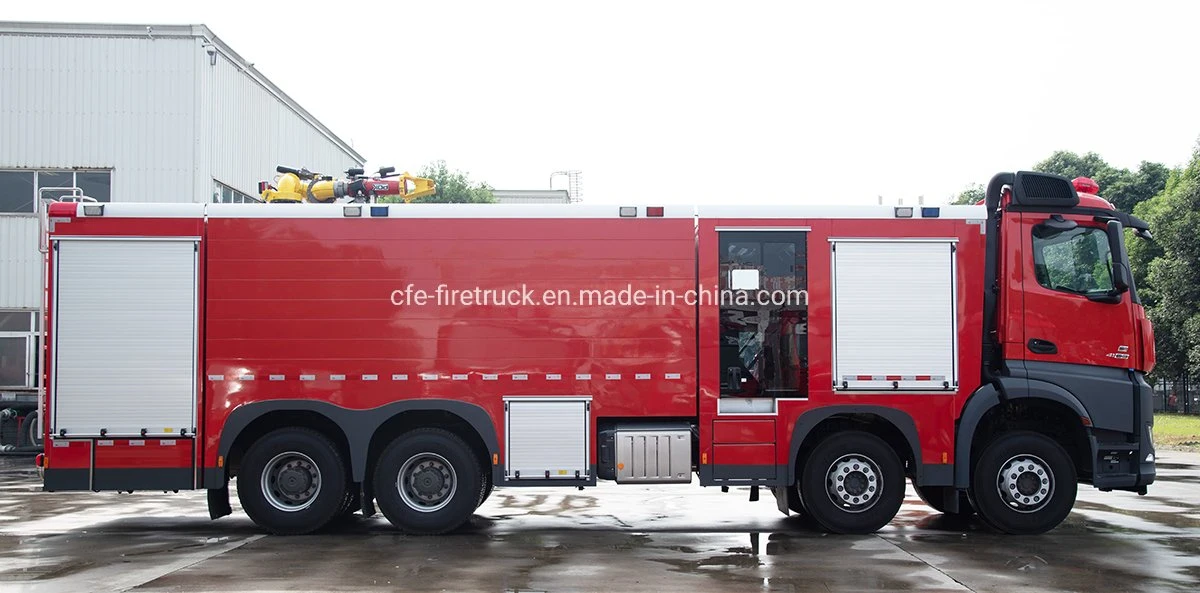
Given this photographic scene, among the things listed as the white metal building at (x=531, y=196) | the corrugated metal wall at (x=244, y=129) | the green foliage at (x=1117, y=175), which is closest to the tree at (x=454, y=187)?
the white metal building at (x=531, y=196)

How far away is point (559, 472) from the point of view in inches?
460

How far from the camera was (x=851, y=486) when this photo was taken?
1170 centimetres

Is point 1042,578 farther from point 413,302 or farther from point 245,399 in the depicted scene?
point 245,399

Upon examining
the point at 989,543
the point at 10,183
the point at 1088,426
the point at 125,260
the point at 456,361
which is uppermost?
the point at 10,183

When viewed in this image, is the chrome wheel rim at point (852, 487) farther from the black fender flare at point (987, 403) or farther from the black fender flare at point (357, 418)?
the black fender flare at point (357, 418)

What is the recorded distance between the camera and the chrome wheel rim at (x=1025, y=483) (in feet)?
38.5

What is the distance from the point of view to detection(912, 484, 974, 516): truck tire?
504 inches

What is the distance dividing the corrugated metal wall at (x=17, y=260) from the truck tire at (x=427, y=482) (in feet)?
62.2

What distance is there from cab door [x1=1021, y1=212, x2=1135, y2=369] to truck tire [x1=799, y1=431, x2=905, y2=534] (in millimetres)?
1986

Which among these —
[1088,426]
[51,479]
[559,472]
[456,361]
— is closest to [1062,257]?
[1088,426]

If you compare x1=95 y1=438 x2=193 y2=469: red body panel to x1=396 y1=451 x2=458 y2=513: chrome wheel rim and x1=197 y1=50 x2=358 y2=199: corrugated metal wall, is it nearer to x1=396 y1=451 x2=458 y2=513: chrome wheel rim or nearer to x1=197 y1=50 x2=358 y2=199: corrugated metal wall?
x1=396 y1=451 x2=458 y2=513: chrome wheel rim

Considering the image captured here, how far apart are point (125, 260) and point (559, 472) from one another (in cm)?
519

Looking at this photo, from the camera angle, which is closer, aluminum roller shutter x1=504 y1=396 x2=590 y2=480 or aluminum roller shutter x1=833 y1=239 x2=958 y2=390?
aluminum roller shutter x1=504 y1=396 x2=590 y2=480

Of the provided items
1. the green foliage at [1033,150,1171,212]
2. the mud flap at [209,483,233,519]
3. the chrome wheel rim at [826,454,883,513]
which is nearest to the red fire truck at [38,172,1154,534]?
the chrome wheel rim at [826,454,883,513]
